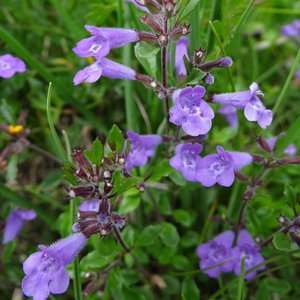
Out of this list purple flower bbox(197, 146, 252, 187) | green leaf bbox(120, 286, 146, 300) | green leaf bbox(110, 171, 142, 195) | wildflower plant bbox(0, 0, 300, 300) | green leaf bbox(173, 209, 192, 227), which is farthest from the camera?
green leaf bbox(173, 209, 192, 227)

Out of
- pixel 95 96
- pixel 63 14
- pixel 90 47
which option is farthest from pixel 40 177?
pixel 90 47

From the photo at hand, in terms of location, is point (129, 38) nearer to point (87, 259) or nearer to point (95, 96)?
point (87, 259)

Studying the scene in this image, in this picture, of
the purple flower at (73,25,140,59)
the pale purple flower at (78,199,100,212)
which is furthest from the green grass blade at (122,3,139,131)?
the purple flower at (73,25,140,59)

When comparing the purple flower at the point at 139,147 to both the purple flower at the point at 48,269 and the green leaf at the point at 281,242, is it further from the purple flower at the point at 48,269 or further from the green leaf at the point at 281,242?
the green leaf at the point at 281,242

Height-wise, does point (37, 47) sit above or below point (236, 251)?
above

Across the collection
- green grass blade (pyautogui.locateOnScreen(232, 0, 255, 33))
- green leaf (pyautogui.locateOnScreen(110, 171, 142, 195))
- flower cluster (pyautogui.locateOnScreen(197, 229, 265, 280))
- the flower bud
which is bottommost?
flower cluster (pyautogui.locateOnScreen(197, 229, 265, 280))

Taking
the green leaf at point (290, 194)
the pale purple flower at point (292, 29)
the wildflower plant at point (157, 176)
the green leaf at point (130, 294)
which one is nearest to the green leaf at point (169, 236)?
the wildflower plant at point (157, 176)

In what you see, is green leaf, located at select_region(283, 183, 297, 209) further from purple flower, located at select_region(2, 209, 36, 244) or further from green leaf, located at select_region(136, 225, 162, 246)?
purple flower, located at select_region(2, 209, 36, 244)
